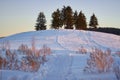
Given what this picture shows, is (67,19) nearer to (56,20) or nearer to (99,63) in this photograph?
(56,20)

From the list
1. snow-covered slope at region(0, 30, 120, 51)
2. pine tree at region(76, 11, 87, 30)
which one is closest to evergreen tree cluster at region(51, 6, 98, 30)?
pine tree at region(76, 11, 87, 30)

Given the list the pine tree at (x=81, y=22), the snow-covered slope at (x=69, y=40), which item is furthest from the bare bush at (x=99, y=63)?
the pine tree at (x=81, y=22)

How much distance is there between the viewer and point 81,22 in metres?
57.5

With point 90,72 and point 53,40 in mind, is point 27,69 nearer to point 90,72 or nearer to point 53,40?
point 90,72

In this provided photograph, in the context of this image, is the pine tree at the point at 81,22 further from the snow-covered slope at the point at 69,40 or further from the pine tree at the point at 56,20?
the snow-covered slope at the point at 69,40

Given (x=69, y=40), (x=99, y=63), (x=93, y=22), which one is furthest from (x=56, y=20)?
(x=99, y=63)

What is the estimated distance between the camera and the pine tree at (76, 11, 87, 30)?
57250mm

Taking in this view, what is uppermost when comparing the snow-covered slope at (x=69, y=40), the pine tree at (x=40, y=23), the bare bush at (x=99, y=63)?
the pine tree at (x=40, y=23)

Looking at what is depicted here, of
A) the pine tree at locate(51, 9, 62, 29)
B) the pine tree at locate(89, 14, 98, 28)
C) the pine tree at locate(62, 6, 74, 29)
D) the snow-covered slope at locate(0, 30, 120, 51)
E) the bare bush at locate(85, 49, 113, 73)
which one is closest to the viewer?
the bare bush at locate(85, 49, 113, 73)

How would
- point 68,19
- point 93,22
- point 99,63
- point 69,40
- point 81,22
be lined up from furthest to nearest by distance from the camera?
point 93,22 → point 81,22 → point 68,19 → point 69,40 → point 99,63

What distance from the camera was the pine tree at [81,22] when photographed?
57.2 m

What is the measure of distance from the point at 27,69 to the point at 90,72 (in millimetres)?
2185

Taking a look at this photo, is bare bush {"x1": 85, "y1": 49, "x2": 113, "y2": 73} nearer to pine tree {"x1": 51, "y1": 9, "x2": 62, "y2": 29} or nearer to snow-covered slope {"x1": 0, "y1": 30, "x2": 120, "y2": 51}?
snow-covered slope {"x1": 0, "y1": 30, "x2": 120, "y2": 51}

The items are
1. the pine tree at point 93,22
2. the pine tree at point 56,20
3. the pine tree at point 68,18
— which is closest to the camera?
the pine tree at point 56,20
